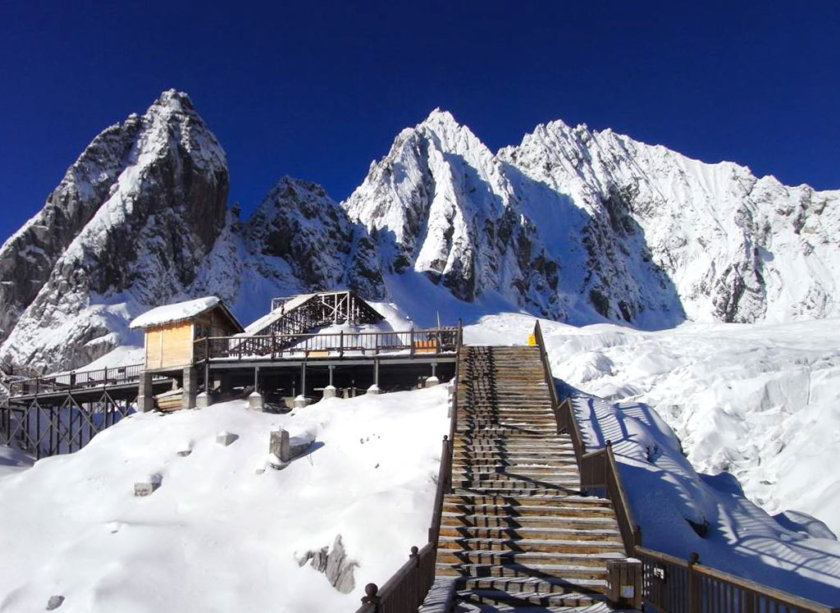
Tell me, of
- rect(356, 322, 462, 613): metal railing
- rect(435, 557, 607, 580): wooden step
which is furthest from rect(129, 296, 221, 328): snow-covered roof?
rect(435, 557, 607, 580): wooden step

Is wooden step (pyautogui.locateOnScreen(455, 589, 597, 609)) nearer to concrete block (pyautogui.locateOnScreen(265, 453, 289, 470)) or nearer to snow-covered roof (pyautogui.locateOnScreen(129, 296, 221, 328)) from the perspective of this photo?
concrete block (pyautogui.locateOnScreen(265, 453, 289, 470))

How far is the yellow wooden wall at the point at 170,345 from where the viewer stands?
29.2 metres

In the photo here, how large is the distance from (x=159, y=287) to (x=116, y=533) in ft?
191

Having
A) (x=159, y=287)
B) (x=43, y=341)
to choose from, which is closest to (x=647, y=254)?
(x=159, y=287)

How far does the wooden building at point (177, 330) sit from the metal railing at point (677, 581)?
865 inches

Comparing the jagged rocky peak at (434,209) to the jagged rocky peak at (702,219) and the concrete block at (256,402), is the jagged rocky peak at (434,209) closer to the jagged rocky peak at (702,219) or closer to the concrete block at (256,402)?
the jagged rocky peak at (702,219)

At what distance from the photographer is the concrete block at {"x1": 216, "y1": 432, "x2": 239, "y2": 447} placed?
68.8ft

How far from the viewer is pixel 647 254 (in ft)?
470

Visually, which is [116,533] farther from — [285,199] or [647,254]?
[647,254]

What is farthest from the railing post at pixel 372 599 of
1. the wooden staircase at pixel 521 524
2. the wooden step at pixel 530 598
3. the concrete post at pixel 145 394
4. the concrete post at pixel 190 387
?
the concrete post at pixel 145 394

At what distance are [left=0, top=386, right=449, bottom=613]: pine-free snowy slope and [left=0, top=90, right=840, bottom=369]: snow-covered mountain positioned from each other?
42.8 meters

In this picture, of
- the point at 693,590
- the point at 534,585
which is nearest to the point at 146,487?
the point at 534,585

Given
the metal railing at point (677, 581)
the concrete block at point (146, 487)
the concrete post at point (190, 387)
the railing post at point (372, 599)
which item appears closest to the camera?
the railing post at point (372, 599)

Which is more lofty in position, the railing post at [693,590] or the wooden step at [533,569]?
the railing post at [693,590]
